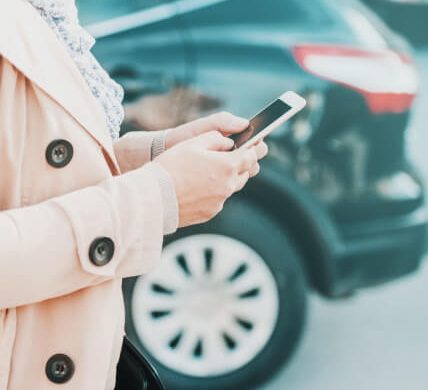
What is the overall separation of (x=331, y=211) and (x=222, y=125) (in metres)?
1.82

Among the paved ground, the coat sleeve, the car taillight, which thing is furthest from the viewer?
the paved ground

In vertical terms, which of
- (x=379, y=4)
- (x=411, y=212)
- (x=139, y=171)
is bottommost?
(x=379, y=4)

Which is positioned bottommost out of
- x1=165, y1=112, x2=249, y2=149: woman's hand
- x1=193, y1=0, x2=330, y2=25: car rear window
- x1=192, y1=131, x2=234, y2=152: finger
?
x1=193, y1=0, x2=330, y2=25: car rear window

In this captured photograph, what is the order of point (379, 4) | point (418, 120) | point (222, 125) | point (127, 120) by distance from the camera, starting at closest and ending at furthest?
1. point (222, 125)
2. point (127, 120)
3. point (418, 120)
4. point (379, 4)

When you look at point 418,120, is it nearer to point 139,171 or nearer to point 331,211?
point 331,211

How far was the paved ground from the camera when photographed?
3.63 m

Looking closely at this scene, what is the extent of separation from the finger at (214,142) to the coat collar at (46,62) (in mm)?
140

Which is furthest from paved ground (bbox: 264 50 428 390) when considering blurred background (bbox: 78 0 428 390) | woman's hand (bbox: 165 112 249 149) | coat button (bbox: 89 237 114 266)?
coat button (bbox: 89 237 114 266)

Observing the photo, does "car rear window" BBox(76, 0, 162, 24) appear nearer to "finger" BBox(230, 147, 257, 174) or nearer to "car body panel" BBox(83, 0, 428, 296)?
"car body panel" BBox(83, 0, 428, 296)

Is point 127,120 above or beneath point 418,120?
above

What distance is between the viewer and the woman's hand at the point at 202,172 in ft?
4.57

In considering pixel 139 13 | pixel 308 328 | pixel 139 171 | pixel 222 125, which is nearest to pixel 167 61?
pixel 139 13

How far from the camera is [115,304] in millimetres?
1407

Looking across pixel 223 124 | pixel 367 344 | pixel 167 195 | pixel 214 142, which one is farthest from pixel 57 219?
pixel 367 344
